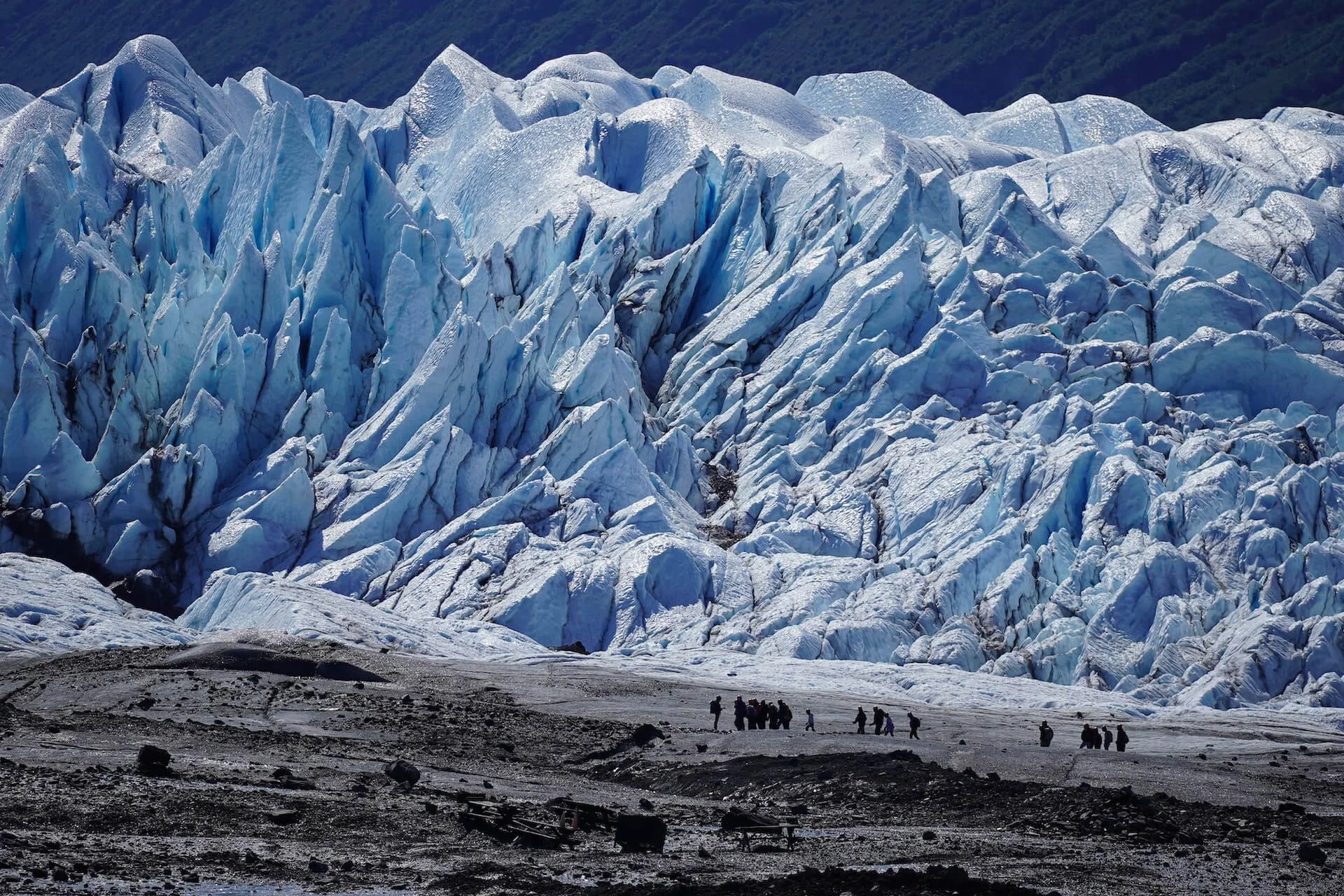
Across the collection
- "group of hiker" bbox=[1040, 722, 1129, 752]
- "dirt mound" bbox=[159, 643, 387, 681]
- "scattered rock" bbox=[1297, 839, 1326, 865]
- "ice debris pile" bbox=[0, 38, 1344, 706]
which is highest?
"ice debris pile" bbox=[0, 38, 1344, 706]

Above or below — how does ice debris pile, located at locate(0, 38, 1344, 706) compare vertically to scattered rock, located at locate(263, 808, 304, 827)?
above

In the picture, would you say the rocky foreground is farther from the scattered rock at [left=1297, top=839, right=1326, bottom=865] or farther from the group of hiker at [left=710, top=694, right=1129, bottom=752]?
the group of hiker at [left=710, top=694, right=1129, bottom=752]

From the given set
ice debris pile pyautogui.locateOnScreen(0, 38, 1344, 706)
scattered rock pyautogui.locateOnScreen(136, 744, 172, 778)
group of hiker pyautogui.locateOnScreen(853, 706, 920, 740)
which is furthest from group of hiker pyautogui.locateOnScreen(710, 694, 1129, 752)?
scattered rock pyautogui.locateOnScreen(136, 744, 172, 778)

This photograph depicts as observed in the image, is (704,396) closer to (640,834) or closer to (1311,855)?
(640,834)

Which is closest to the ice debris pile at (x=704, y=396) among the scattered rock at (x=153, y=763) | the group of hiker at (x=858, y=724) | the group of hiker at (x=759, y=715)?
the group of hiker at (x=858, y=724)

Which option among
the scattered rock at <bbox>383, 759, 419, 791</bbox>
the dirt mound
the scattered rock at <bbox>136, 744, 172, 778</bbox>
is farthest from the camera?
the dirt mound

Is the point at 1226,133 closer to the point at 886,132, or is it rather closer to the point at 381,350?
the point at 886,132
